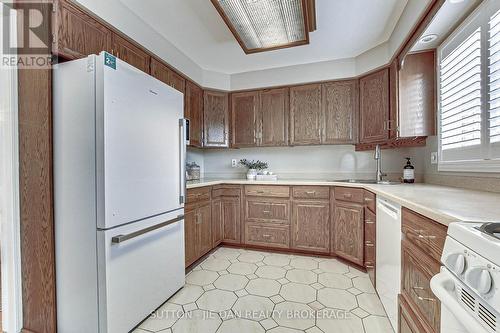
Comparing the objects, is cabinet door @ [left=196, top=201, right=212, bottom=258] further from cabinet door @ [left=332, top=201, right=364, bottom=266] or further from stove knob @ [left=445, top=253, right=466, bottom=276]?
stove knob @ [left=445, top=253, right=466, bottom=276]

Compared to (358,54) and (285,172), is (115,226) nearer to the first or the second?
(285,172)

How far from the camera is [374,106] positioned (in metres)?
2.58

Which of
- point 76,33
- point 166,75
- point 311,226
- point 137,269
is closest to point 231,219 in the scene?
point 311,226

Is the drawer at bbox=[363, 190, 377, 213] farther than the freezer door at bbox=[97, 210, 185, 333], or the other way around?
the drawer at bbox=[363, 190, 377, 213]

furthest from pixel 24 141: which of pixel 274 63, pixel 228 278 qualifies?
pixel 274 63

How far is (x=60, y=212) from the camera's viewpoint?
53.7 inches

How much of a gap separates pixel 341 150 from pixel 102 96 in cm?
277

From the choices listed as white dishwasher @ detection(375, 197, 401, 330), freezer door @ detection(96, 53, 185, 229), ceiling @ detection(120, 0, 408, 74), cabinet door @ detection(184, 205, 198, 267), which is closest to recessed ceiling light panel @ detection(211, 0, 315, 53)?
ceiling @ detection(120, 0, 408, 74)

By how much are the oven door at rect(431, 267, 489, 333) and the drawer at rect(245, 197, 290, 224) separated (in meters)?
2.02

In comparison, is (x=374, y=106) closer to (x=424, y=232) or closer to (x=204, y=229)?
(x=424, y=232)

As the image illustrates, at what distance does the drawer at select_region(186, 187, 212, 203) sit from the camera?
7.45 feet

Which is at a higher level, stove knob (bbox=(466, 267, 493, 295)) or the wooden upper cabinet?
the wooden upper cabinet

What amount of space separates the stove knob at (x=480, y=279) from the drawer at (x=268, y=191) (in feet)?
7.17

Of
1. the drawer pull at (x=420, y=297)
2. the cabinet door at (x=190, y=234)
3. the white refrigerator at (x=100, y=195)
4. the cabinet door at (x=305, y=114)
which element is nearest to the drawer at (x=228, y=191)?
the cabinet door at (x=190, y=234)
